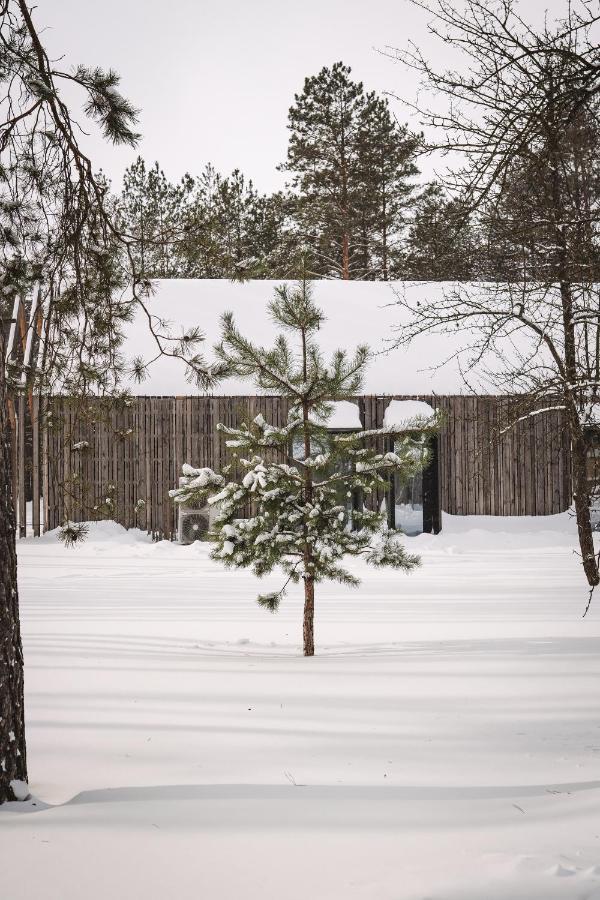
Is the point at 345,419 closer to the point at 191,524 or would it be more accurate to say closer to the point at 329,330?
the point at 329,330

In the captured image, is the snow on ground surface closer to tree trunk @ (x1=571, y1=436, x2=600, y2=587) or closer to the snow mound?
tree trunk @ (x1=571, y1=436, x2=600, y2=587)

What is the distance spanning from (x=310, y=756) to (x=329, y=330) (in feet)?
50.9

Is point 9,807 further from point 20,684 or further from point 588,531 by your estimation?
point 588,531

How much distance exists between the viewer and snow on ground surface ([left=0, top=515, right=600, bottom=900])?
9.29 ft

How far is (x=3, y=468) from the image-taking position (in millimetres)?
3812

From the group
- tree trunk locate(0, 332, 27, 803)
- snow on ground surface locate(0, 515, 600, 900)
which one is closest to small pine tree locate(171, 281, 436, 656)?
snow on ground surface locate(0, 515, 600, 900)

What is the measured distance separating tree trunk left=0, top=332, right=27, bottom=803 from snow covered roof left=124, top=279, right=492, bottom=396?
13271 mm

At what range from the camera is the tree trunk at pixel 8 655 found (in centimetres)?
363

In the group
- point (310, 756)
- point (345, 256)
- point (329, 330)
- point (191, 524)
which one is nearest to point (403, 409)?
point (329, 330)

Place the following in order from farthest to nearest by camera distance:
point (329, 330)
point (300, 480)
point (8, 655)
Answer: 1. point (329, 330)
2. point (300, 480)
3. point (8, 655)

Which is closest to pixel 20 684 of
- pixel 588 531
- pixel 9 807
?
pixel 9 807

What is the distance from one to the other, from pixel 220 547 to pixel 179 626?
5.57 feet

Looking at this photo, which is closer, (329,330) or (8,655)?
(8,655)

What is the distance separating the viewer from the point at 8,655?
3703 millimetres
